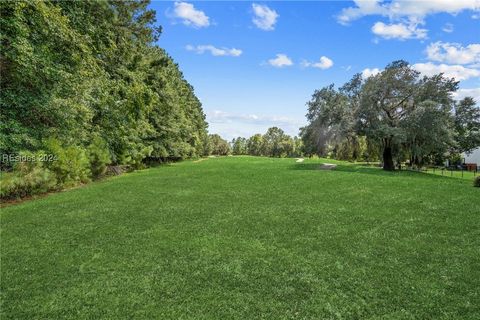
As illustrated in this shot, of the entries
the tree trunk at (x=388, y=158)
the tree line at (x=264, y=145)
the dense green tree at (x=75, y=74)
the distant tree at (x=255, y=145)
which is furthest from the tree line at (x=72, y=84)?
the distant tree at (x=255, y=145)

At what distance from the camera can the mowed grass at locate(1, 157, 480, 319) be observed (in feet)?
13.5

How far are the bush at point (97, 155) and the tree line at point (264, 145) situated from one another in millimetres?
66574

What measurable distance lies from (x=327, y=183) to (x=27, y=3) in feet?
47.1

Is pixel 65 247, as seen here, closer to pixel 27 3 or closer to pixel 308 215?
pixel 308 215

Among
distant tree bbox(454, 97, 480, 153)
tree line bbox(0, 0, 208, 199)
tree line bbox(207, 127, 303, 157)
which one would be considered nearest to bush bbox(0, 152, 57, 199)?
tree line bbox(0, 0, 208, 199)

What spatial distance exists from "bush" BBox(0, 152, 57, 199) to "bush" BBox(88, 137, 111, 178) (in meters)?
4.22

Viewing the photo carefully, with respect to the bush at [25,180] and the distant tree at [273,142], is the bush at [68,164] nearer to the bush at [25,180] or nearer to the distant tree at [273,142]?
the bush at [25,180]

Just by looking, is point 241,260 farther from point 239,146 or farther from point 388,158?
point 239,146

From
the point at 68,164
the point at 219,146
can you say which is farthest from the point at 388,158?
the point at 219,146

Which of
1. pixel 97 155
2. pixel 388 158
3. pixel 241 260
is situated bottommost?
pixel 241 260

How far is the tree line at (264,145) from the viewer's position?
295ft

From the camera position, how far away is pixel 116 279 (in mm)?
4840

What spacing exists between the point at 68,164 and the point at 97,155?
3.46m

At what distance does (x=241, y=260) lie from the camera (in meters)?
5.62
